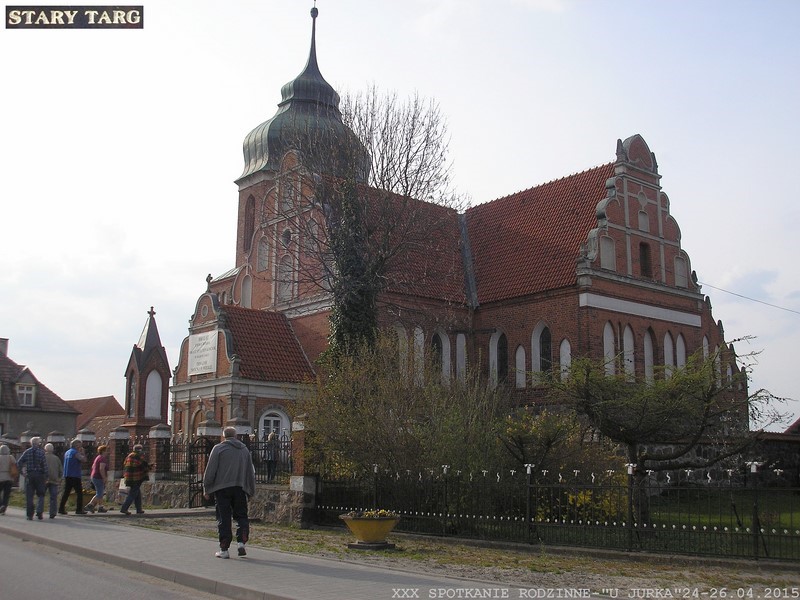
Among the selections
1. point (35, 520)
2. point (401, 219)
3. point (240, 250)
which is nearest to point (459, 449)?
point (35, 520)

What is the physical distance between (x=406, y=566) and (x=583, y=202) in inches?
910

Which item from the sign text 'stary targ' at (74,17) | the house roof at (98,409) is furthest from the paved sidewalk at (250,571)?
the house roof at (98,409)

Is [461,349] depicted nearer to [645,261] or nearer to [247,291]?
[645,261]

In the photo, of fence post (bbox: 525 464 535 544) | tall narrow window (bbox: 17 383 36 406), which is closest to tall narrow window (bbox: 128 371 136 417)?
tall narrow window (bbox: 17 383 36 406)

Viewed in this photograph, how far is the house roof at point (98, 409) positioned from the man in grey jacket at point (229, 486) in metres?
61.5

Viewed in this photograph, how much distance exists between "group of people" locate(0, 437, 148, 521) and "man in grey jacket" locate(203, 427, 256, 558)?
7690mm

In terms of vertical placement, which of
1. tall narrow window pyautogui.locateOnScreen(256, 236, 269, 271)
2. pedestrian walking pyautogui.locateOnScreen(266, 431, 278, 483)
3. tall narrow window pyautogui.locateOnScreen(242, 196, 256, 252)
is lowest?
pedestrian walking pyautogui.locateOnScreen(266, 431, 278, 483)

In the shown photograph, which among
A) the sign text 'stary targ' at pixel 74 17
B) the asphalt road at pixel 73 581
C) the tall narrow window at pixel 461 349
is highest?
the sign text 'stary targ' at pixel 74 17

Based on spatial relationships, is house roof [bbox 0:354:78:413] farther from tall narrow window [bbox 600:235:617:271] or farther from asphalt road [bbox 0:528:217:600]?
asphalt road [bbox 0:528:217:600]

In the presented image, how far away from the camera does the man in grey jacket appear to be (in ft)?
40.2

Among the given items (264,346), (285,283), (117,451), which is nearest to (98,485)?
(117,451)

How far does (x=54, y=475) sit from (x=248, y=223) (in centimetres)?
2481

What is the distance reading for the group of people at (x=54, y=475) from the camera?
19.1 metres

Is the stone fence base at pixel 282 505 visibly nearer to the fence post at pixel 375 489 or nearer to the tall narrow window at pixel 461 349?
the fence post at pixel 375 489
